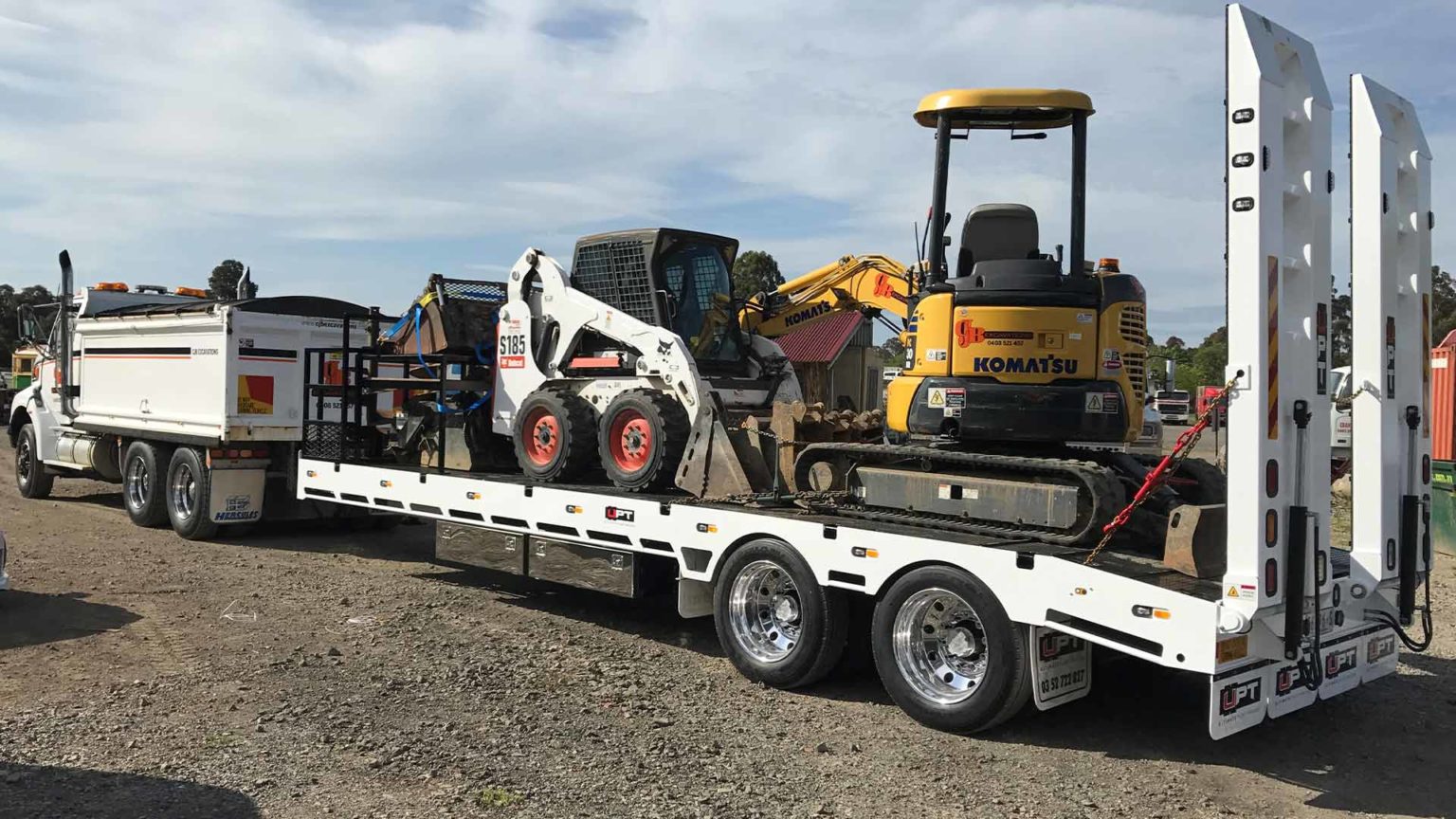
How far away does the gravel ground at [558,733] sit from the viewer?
16.8ft

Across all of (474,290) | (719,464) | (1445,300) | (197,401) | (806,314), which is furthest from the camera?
(1445,300)

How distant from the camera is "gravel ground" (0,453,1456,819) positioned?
16.8ft

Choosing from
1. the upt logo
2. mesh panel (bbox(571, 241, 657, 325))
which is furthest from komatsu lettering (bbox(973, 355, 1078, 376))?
mesh panel (bbox(571, 241, 657, 325))

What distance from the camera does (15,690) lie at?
21.4 feet

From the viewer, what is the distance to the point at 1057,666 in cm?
592

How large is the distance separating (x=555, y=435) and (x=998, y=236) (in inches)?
154

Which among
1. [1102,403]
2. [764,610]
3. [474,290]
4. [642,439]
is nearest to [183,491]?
[474,290]

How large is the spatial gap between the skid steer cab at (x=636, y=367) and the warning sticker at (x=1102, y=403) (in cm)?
244

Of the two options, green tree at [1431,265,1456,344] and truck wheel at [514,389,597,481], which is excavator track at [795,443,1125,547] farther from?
green tree at [1431,265,1456,344]

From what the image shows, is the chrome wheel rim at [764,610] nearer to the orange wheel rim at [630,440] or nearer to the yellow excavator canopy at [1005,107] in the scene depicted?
the orange wheel rim at [630,440]

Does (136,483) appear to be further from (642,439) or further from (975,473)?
(975,473)

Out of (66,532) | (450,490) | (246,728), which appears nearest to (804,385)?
(450,490)

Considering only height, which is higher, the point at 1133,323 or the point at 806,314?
the point at 806,314

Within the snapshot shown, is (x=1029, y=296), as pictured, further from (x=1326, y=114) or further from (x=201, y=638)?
(x=201, y=638)
